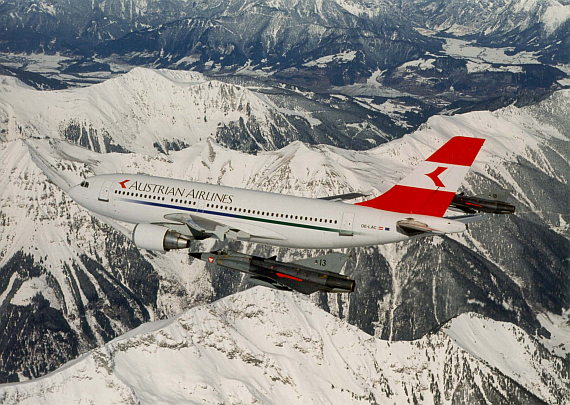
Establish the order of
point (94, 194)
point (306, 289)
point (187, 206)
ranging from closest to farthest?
point (306, 289) < point (187, 206) < point (94, 194)

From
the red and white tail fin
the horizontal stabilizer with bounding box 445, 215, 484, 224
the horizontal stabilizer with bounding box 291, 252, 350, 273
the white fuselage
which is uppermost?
the red and white tail fin

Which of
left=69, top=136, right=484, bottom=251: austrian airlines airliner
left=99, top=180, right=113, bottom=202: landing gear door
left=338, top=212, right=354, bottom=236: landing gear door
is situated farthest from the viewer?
left=99, top=180, right=113, bottom=202: landing gear door

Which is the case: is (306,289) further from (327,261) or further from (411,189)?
(411,189)

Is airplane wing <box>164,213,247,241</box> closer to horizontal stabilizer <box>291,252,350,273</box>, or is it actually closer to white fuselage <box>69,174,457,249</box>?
white fuselage <box>69,174,457,249</box>

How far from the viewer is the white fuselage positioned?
88.2 meters

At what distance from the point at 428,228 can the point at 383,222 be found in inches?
259

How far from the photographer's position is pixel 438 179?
85.2m

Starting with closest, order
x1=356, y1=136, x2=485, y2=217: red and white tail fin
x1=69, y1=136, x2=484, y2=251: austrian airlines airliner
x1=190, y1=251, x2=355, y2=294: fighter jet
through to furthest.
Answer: x1=190, y1=251, x2=355, y2=294: fighter jet < x1=356, y1=136, x2=485, y2=217: red and white tail fin < x1=69, y1=136, x2=484, y2=251: austrian airlines airliner

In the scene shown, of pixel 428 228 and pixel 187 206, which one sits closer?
pixel 428 228

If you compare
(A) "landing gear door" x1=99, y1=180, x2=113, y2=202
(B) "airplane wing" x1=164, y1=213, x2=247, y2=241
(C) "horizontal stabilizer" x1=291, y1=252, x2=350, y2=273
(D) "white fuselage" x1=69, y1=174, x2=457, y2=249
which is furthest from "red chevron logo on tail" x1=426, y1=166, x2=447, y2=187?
(A) "landing gear door" x1=99, y1=180, x2=113, y2=202

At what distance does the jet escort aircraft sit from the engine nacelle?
0.43ft

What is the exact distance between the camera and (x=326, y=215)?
89.2 metres

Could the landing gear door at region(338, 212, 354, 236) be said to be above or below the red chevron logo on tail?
below

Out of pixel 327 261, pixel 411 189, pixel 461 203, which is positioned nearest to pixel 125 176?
pixel 327 261
